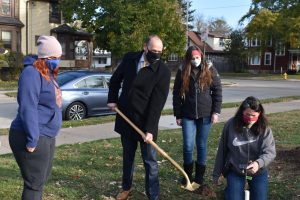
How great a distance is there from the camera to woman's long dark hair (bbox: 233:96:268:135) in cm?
451

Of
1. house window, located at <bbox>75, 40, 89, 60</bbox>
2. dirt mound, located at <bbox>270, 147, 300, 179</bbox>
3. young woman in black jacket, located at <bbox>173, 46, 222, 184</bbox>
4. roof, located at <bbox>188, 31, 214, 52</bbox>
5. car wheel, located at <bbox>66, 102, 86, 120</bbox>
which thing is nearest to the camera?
young woman in black jacket, located at <bbox>173, 46, 222, 184</bbox>

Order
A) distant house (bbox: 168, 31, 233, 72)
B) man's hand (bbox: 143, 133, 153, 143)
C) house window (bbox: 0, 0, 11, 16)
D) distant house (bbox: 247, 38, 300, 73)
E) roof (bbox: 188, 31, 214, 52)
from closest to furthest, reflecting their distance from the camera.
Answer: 1. man's hand (bbox: 143, 133, 153, 143)
2. house window (bbox: 0, 0, 11, 16)
3. distant house (bbox: 247, 38, 300, 73)
4. distant house (bbox: 168, 31, 233, 72)
5. roof (bbox: 188, 31, 214, 52)

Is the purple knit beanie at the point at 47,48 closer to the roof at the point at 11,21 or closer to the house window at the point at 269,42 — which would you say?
the roof at the point at 11,21

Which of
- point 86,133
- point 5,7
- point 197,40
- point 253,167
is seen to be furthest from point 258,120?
point 197,40

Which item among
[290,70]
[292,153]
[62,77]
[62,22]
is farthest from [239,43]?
[292,153]

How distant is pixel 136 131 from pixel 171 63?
215ft

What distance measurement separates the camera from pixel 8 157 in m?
7.97

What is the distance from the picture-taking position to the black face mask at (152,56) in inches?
210

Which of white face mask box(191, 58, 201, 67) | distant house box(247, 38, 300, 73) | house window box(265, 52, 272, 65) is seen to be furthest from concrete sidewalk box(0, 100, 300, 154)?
house window box(265, 52, 272, 65)

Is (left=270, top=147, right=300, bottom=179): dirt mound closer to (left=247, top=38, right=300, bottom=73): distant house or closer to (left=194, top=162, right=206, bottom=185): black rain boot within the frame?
(left=194, top=162, right=206, bottom=185): black rain boot

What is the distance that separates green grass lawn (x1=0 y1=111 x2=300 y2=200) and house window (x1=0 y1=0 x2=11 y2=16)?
102 feet

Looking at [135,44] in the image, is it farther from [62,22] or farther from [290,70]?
[290,70]

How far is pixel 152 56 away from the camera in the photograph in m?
5.33

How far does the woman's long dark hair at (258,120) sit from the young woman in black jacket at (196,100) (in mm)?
1336
